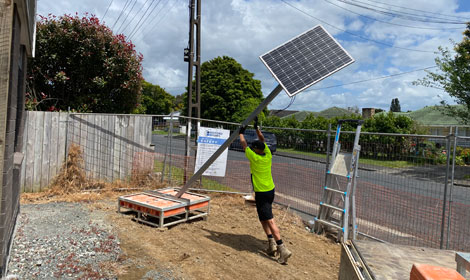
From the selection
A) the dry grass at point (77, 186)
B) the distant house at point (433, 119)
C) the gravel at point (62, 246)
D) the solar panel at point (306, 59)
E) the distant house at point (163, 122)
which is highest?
the distant house at point (433, 119)

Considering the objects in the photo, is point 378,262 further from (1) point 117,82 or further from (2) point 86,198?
(1) point 117,82

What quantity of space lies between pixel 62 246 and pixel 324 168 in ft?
19.0

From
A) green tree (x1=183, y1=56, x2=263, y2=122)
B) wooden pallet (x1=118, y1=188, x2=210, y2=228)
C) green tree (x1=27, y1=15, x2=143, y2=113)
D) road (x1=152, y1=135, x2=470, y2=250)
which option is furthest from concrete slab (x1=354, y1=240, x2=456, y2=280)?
green tree (x1=183, y1=56, x2=263, y2=122)

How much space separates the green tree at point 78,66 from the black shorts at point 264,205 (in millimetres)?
7272

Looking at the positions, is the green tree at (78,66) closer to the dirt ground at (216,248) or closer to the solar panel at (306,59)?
the dirt ground at (216,248)

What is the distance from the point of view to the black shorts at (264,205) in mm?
5379

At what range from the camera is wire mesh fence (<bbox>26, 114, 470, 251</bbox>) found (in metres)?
5.77

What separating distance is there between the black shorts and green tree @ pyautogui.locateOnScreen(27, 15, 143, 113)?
7.27 m

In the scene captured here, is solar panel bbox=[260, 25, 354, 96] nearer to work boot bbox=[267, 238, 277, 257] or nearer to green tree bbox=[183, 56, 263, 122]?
work boot bbox=[267, 238, 277, 257]

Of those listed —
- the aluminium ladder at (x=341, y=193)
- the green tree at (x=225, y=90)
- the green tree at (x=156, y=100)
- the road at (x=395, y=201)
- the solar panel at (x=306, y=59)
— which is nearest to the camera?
the solar panel at (x=306, y=59)

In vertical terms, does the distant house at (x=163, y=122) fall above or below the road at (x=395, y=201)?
above

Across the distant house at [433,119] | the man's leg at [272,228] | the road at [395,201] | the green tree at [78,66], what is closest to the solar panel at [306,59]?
the man's leg at [272,228]

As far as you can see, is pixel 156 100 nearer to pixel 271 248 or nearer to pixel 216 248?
pixel 216 248

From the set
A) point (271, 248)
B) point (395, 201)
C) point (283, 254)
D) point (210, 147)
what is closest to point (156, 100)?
point (210, 147)
